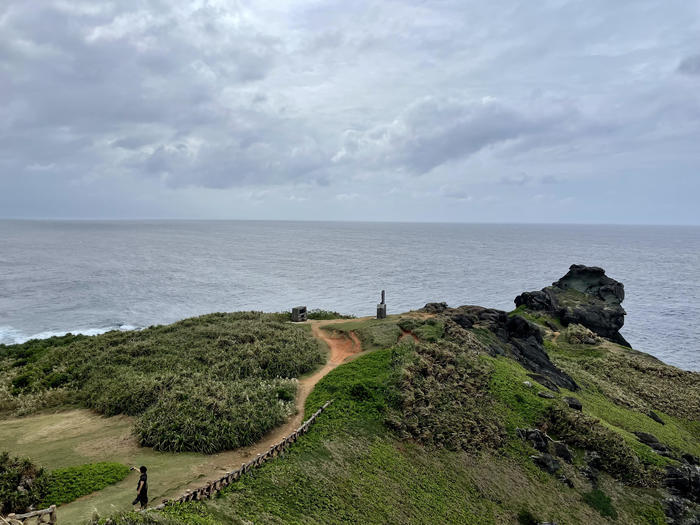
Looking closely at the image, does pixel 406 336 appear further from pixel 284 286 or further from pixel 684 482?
pixel 284 286

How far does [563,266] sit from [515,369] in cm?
13706

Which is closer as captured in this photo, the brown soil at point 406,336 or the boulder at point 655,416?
the brown soil at point 406,336

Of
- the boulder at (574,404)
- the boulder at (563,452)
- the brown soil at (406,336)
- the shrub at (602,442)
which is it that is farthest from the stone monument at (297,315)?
the boulder at (563,452)

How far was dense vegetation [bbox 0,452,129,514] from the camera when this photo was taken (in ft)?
49.3

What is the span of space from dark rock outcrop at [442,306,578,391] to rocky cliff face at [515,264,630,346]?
2295 cm

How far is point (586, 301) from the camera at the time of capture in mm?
72188

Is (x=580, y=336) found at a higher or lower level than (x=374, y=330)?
lower

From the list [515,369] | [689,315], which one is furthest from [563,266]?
[515,369]

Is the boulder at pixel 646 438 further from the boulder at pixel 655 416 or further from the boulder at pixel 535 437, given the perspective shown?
the boulder at pixel 535 437

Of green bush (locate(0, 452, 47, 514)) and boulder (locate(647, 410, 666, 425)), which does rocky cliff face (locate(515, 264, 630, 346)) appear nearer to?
boulder (locate(647, 410, 666, 425))

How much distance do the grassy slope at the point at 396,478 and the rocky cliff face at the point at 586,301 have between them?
35894 mm

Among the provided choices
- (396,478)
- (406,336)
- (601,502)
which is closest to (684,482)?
(601,502)

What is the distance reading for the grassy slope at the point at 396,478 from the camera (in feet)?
54.2

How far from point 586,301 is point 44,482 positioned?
78.3 m
